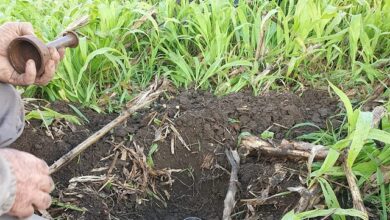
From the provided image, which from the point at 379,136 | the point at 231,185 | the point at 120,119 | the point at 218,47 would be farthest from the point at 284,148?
the point at 218,47

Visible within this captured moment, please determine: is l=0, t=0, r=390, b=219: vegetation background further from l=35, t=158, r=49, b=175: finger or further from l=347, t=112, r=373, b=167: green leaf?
l=35, t=158, r=49, b=175: finger

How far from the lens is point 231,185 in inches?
78.2

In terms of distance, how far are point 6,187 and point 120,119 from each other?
2.87ft

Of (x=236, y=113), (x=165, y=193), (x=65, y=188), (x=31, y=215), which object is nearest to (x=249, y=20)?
(x=236, y=113)

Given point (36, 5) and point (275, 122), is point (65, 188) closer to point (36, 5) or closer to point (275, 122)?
point (275, 122)

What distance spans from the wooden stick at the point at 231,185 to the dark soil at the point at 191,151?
0.03 meters

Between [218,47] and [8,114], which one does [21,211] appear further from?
[218,47]

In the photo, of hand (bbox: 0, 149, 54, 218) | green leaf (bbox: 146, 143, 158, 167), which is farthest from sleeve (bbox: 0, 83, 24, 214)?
green leaf (bbox: 146, 143, 158, 167)

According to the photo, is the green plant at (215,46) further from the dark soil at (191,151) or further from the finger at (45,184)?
the finger at (45,184)

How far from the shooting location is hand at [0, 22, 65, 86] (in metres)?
1.85

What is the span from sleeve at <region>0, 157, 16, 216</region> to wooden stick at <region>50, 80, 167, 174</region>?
619 millimetres

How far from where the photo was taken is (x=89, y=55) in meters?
2.49

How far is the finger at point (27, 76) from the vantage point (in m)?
1.83

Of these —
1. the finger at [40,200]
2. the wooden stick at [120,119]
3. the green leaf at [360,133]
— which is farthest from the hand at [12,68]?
the green leaf at [360,133]
